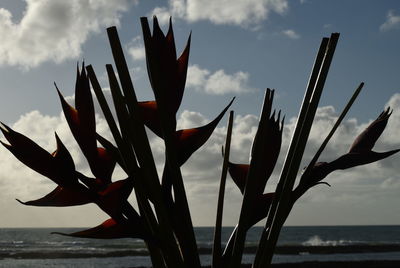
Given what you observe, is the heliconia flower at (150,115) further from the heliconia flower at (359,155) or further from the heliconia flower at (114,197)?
the heliconia flower at (359,155)

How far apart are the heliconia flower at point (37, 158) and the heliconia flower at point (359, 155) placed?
463 mm

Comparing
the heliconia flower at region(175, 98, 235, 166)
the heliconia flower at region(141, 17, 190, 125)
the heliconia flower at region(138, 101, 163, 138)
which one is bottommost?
the heliconia flower at region(175, 98, 235, 166)

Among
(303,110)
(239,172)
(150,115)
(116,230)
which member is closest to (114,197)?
(116,230)

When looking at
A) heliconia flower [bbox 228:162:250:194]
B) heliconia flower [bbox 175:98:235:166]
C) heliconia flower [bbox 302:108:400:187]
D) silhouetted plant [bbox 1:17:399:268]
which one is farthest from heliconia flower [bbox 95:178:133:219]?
heliconia flower [bbox 302:108:400:187]

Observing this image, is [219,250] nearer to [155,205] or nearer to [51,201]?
[155,205]

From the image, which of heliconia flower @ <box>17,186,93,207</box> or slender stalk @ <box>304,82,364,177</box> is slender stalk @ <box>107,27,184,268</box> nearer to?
→ heliconia flower @ <box>17,186,93,207</box>

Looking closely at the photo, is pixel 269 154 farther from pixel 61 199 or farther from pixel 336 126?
pixel 61 199

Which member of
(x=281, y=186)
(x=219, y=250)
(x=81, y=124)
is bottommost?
(x=219, y=250)

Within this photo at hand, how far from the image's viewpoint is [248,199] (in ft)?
3.13

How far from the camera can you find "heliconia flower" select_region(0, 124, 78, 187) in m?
0.85

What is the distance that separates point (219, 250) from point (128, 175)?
0.69 feet

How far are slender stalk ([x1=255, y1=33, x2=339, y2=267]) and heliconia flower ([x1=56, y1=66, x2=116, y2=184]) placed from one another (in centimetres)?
31

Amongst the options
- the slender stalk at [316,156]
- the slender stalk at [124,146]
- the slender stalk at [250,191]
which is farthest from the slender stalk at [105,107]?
the slender stalk at [316,156]

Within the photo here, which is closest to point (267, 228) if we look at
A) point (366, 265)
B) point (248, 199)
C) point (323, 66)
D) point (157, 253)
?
point (248, 199)
